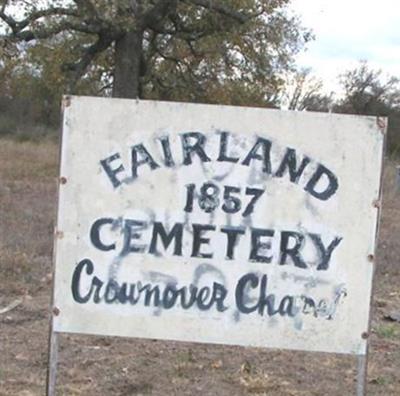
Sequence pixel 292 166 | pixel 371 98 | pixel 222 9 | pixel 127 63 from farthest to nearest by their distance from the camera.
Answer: pixel 371 98
pixel 127 63
pixel 222 9
pixel 292 166

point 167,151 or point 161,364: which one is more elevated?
point 167,151

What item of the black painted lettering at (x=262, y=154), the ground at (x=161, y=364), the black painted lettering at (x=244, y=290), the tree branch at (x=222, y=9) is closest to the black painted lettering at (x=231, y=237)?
the black painted lettering at (x=244, y=290)

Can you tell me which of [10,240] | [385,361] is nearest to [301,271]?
[385,361]

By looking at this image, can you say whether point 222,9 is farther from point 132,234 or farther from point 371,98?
point 371,98

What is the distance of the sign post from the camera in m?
3.72

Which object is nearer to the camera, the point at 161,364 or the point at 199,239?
the point at 199,239

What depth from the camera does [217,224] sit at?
3.75m

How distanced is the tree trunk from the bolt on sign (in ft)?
57.6

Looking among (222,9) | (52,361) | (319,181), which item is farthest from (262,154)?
(222,9)

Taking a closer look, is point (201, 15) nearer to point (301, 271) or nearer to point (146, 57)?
point (146, 57)

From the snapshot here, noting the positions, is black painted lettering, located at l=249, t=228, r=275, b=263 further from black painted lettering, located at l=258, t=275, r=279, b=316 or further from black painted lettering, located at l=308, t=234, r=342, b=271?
black painted lettering, located at l=308, t=234, r=342, b=271

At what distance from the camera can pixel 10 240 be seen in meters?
9.14

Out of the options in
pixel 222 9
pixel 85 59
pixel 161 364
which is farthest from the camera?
pixel 85 59

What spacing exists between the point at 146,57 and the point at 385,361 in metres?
19.5
